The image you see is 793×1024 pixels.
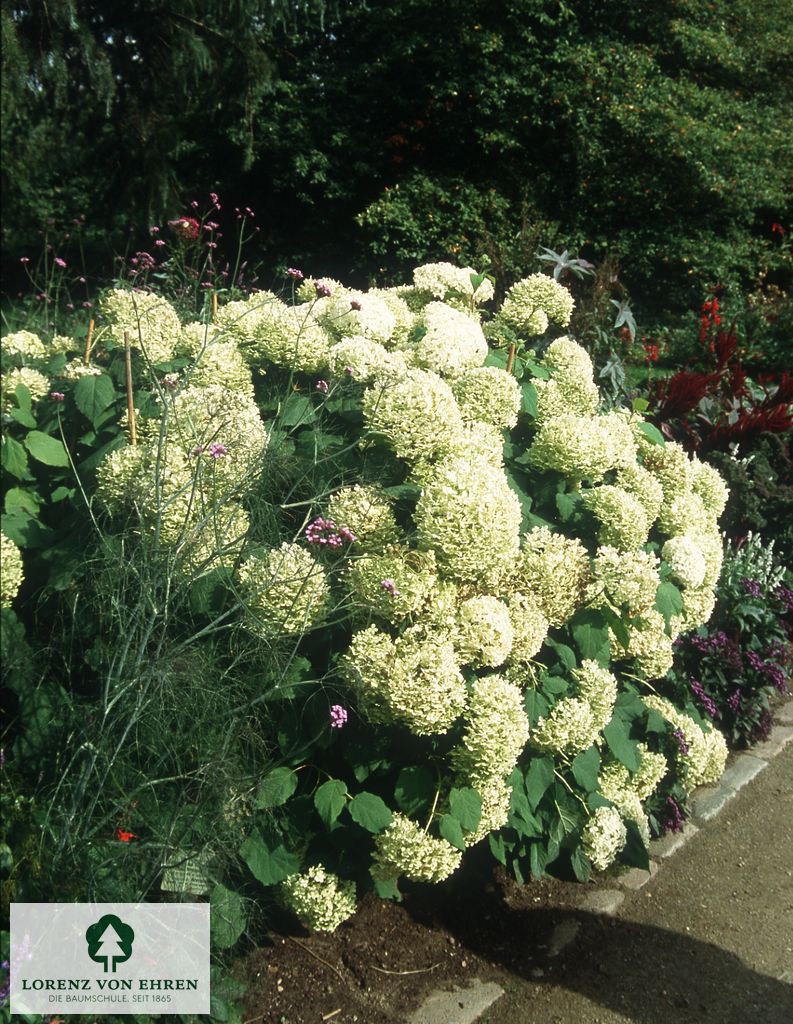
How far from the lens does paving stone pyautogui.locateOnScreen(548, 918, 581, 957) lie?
3.41 metres

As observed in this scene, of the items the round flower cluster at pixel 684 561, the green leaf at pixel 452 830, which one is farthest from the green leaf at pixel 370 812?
the round flower cluster at pixel 684 561

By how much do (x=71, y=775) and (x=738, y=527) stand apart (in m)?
4.24

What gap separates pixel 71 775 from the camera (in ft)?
9.12

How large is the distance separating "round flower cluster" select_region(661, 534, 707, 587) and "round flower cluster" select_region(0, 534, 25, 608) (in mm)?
2195

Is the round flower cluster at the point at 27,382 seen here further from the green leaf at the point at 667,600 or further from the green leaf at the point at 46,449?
the green leaf at the point at 667,600

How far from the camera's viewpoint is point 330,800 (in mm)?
2955

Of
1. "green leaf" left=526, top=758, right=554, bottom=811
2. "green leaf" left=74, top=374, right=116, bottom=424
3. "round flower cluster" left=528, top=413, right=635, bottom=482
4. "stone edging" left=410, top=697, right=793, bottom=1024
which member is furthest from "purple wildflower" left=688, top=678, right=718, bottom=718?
"green leaf" left=74, top=374, right=116, bottom=424

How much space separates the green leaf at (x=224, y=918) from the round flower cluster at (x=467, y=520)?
43.8 inches

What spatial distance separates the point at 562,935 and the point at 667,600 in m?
1.18

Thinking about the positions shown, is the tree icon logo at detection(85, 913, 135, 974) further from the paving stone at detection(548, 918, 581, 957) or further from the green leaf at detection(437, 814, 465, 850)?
the paving stone at detection(548, 918, 581, 957)

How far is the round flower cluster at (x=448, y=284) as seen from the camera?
4.45m

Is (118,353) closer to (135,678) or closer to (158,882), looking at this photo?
(135,678)

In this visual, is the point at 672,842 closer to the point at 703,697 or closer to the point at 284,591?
the point at 703,697

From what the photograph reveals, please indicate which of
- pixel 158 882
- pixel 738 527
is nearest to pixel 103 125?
pixel 738 527
